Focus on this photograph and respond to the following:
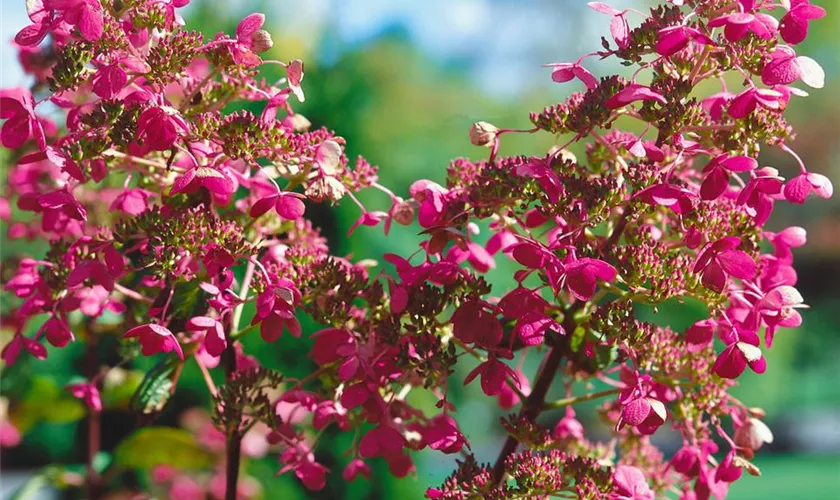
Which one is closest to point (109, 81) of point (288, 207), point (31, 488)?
point (288, 207)

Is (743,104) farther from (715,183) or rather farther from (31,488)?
(31,488)

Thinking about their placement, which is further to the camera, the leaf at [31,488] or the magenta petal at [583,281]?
the leaf at [31,488]

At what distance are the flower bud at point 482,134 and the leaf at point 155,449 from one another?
0.71 metres

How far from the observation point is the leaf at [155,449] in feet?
3.84

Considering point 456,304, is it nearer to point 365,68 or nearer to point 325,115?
point 325,115

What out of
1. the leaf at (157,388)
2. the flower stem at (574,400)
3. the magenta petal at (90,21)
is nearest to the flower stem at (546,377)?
the flower stem at (574,400)

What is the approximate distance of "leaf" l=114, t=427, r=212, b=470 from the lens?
3.84 feet

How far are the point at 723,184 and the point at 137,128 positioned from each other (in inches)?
17.3

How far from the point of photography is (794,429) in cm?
1139

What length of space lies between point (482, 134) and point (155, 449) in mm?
784

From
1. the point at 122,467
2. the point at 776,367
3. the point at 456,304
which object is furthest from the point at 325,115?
the point at 776,367

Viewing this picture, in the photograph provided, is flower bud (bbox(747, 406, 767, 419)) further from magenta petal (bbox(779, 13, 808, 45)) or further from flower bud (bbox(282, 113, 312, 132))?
flower bud (bbox(282, 113, 312, 132))

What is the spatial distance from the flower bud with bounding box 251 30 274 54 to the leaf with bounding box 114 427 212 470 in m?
0.69

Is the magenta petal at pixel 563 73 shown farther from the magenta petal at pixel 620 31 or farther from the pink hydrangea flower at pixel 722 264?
the pink hydrangea flower at pixel 722 264
